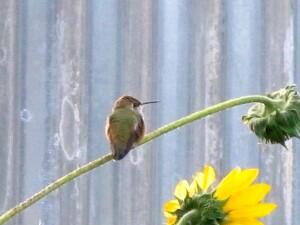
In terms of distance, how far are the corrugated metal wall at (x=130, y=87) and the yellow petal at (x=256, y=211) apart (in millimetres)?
1546

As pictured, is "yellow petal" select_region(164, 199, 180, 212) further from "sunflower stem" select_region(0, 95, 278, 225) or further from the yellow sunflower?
"sunflower stem" select_region(0, 95, 278, 225)

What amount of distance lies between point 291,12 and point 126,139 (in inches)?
66.5

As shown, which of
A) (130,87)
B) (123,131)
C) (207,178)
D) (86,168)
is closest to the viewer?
(86,168)

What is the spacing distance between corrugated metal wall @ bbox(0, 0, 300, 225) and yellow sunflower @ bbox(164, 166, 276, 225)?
4.89 feet

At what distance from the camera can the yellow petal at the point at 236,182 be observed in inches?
29.2

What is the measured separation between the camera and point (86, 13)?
232cm

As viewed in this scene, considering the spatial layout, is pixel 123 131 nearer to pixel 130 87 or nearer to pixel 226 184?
pixel 226 184

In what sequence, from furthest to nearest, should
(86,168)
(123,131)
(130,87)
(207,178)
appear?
(130,87) → (207,178) → (123,131) → (86,168)

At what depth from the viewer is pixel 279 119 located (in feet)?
2.50

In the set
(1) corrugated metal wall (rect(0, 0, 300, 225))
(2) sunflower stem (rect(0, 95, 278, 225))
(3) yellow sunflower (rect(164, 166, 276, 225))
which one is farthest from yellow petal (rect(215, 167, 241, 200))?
(1) corrugated metal wall (rect(0, 0, 300, 225))

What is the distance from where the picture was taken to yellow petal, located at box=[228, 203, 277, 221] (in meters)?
A: 0.73

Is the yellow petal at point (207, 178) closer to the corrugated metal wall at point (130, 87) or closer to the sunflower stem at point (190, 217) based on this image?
the sunflower stem at point (190, 217)

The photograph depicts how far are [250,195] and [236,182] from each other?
0.06 feet

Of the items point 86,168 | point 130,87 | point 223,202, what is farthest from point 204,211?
point 130,87
